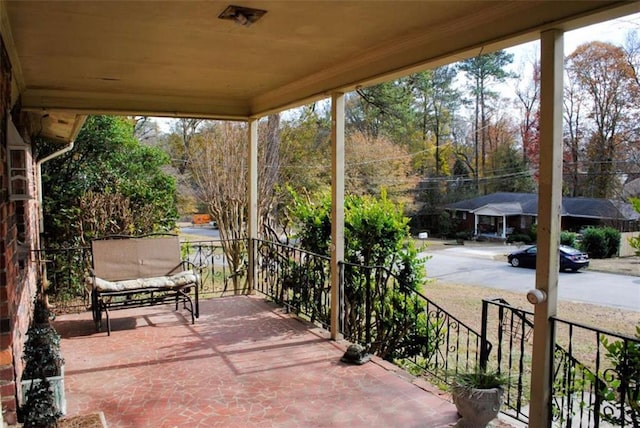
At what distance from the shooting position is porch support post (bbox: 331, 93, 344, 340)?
423cm

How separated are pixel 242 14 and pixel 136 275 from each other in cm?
352

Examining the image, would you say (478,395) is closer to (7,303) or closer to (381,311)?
(381,311)

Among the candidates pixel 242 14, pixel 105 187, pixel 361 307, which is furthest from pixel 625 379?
pixel 105 187

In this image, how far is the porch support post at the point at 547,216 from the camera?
2.42 metres

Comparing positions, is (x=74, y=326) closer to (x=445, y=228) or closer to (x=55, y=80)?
(x=55, y=80)

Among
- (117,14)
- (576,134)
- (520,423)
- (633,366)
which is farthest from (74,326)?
(576,134)

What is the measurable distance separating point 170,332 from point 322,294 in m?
1.64

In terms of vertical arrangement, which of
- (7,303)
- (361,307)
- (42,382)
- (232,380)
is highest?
(7,303)

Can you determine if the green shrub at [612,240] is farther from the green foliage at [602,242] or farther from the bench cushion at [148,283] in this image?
the bench cushion at [148,283]

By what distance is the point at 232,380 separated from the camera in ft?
11.6

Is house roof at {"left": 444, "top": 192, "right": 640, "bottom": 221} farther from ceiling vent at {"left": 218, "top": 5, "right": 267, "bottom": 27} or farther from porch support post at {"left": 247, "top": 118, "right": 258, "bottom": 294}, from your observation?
ceiling vent at {"left": 218, "top": 5, "right": 267, "bottom": 27}

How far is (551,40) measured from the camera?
242 centimetres

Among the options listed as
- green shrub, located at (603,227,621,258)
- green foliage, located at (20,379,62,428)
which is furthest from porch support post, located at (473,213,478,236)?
green foliage, located at (20,379,62,428)

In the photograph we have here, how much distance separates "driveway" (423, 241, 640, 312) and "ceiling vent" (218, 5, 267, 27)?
37.0 ft
